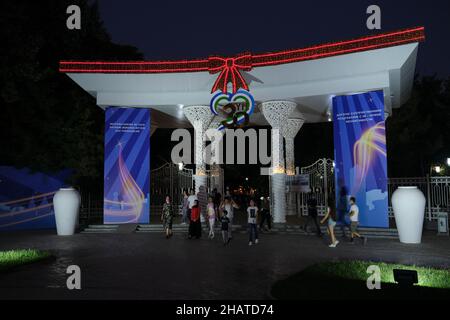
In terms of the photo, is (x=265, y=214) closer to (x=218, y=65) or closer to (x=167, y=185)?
(x=218, y=65)

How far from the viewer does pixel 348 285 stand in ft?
20.7

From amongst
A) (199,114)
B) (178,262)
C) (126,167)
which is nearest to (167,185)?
(126,167)

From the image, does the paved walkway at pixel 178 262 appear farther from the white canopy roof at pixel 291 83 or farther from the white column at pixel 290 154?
the white column at pixel 290 154

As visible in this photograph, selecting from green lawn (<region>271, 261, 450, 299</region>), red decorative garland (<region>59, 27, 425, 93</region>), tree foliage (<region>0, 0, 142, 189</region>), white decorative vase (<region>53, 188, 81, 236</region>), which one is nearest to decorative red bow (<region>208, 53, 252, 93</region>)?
red decorative garland (<region>59, 27, 425, 93</region>)

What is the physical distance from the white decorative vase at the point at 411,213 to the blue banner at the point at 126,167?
29.9ft

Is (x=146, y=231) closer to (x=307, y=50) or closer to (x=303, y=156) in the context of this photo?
(x=307, y=50)

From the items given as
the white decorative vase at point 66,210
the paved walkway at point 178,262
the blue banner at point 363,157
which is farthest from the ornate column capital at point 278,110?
the white decorative vase at point 66,210

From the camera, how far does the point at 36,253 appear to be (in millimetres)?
9562

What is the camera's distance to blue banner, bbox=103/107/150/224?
16500 mm

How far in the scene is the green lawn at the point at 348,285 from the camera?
5828 millimetres

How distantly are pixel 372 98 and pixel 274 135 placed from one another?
12.8 feet

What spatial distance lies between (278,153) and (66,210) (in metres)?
7.76
